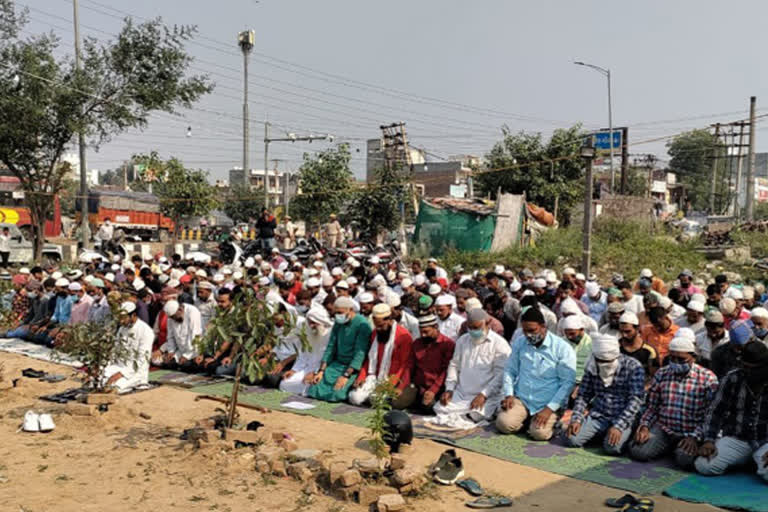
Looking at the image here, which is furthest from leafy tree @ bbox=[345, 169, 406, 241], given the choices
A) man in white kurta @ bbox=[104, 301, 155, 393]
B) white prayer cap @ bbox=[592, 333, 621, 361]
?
white prayer cap @ bbox=[592, 333, 621, 361]

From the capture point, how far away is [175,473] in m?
5.29

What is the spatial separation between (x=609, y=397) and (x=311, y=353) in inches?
140

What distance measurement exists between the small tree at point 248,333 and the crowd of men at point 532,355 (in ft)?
0.35

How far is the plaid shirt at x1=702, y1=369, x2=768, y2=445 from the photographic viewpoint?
505 centimetres

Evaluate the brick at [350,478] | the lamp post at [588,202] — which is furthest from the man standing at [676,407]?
the lamp post at [588,202]

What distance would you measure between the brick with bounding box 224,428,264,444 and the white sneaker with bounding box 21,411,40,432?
1922 millimetres

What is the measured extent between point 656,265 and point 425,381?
1090 cm

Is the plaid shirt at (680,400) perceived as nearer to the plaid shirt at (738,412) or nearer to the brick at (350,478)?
the plaid shirt at (738,412)

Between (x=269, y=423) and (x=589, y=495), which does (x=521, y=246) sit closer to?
(x=269, y=423)

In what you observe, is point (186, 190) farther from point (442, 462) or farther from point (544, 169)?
point (442, 462)

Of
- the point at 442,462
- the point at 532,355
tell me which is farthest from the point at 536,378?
the point at 442,462

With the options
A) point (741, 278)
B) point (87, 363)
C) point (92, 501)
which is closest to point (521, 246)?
point (741, 278)

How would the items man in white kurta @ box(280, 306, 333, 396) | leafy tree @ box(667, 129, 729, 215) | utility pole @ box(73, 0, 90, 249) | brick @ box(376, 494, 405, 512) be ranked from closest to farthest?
brick @ box(376, 494, 405, 512) → man in white kurta @ box(280, 306, 333, 396) → utility pole @ box(73, 0, 90, 249) → leafy tree @ box(667, 129, 729, 215)

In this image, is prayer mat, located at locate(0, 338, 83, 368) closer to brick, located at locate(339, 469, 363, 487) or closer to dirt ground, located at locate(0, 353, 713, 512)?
dirt ground, located at locate(0, 353, 713, 512)
